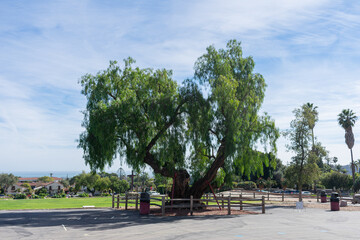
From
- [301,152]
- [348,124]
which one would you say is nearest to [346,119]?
[348,124]

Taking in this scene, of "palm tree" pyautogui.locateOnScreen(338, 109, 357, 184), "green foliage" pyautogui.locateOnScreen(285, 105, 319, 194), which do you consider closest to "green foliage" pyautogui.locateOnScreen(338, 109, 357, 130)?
"palm tree" pyautogui.locateOnScreen(338, 109, 357, 184)

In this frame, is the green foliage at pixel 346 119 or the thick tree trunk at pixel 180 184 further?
the green foliage at pixel 346 119

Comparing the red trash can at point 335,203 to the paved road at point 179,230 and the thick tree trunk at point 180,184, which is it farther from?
the thick tree trunk at point 180,184

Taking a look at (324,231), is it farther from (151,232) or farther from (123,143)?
(123,143)

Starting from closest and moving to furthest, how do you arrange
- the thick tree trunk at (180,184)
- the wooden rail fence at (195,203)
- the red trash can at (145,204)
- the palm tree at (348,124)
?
1. the wooden rail fence at (195,203)
2. the red trash can at (145,204)
3. the thick tree trunk at (180,184)
4. the palm tree at (348,124)

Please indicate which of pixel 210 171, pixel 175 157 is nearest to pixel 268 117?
pixel 210 171

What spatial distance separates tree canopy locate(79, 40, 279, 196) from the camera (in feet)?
73.0

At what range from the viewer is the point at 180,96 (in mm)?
23125

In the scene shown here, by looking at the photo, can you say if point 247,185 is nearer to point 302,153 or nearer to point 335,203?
point 302,153

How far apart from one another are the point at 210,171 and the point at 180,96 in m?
6.24

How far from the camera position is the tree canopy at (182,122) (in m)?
22.3

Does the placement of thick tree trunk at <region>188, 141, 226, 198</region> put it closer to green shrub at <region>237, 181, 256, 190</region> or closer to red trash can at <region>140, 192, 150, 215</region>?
red trash can at <region>140, 192, 150, 215</region>

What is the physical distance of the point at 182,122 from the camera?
23.2 metres

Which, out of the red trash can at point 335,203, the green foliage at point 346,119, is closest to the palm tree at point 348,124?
the green foliage at point 346,119
